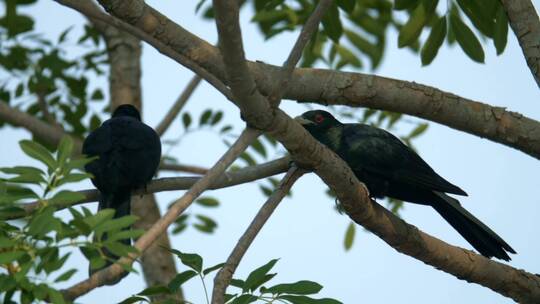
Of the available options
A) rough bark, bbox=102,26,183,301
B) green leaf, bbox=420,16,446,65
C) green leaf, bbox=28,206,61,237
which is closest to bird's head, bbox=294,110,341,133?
green leaf, bbox=420,16,446,65

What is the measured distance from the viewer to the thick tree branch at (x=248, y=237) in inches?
156

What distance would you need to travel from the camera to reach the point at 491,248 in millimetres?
5527

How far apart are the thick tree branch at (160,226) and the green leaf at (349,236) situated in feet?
12.7

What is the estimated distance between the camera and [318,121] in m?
6.30

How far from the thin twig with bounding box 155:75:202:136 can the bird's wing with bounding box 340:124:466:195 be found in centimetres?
246

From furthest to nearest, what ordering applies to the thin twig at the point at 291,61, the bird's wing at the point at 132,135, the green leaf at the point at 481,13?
the bird's wing at the point at 132,135 → the green leaf at the point at 481,13 → the thin twig at the point at 291,61

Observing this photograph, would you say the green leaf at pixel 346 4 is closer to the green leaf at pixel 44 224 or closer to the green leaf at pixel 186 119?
the green leaf at pixel 44 224

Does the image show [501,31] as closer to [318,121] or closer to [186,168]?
[318,121]

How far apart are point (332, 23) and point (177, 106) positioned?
108 inches

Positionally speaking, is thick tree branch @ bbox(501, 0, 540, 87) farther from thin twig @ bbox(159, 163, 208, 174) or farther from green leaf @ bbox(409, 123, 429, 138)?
thin twig @ bbox(159, 163, 208, 174)

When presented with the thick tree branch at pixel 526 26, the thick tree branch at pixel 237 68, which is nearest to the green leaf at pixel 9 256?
the thick tree branch at pixel 237 68

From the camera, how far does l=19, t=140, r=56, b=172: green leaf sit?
3.33 meters

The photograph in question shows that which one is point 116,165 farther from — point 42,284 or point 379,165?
point 42,284

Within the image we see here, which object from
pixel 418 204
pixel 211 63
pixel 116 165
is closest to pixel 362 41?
pixel 418 204
